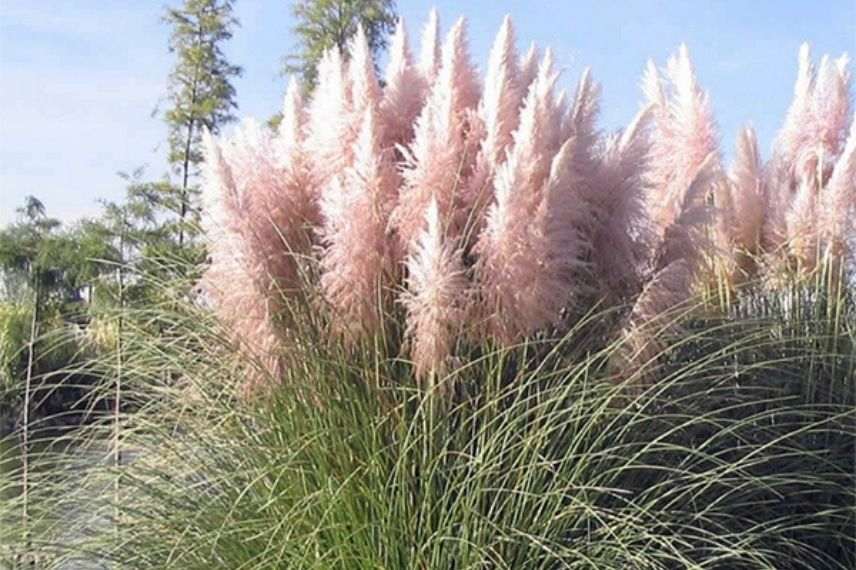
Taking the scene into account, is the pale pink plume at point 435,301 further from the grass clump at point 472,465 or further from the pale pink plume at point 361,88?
the pale pink plume at point 361,88

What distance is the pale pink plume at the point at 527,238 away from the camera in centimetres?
177

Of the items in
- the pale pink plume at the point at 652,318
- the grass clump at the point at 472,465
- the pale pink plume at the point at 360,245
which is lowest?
the grass clump at the point at 472,465

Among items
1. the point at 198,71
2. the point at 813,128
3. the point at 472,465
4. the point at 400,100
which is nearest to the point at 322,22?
the point at 198,71

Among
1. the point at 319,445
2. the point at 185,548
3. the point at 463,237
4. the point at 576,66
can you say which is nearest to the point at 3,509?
the point at 185,548

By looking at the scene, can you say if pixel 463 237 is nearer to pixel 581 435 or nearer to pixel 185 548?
pixel 581 435

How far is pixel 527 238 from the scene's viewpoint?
69.9 inches

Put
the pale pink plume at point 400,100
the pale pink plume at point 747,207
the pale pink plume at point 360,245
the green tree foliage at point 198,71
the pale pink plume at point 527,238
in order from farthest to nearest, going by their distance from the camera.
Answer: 1. the green tree foliage at point 198,71
2. the pale pink plume at point 747,207
3. the pale pink plume at point 400,100
4. the pale pink plume at point 360,245
5. the pale pink plume at point 527,238

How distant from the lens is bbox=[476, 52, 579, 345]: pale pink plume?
69.7 inches

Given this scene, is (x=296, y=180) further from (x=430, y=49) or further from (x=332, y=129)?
(x=430, y=49)

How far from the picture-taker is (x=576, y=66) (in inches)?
88.1

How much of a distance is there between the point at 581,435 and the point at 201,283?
792 millimetres

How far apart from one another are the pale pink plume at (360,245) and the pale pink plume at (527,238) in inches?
7.5

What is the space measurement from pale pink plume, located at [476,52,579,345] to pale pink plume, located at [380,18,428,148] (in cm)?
34

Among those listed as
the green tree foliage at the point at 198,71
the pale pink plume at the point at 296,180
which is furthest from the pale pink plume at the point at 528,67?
the green tree foliage at the point at 198,71
